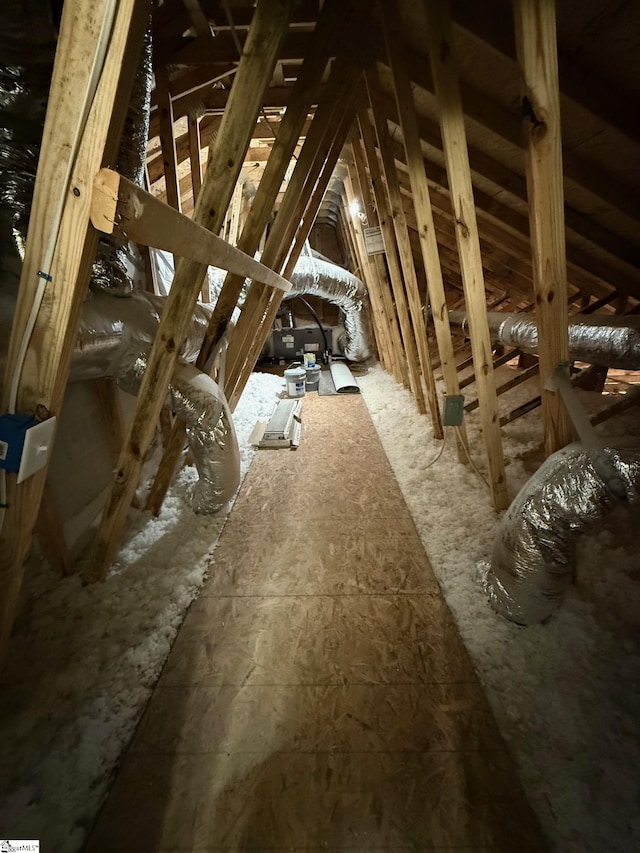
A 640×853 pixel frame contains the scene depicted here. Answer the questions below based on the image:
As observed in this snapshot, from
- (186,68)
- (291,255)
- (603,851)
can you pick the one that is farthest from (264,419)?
(603,851)

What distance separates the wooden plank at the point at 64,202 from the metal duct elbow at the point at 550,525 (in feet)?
4.16

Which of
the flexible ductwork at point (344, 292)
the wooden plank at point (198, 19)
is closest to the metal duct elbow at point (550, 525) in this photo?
the wooden plank at point (198, 19)

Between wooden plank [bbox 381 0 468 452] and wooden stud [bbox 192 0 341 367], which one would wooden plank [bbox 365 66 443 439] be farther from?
wooden stud [bbox 192 0 341 367]

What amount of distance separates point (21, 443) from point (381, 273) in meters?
3.36

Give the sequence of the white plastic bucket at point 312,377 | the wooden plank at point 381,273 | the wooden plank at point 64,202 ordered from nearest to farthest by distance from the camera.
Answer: the wooden plank at point 64,202, the wooden plank at point 381,273, the white plastic bucket at point 312,377

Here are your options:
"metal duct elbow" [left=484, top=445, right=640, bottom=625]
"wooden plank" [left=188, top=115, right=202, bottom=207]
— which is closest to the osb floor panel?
"metal duct elbow" [left=484, top=445, right=640, bottom=625]

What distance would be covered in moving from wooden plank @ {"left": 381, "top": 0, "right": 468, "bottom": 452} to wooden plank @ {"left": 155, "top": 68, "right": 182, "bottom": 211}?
3.67ft

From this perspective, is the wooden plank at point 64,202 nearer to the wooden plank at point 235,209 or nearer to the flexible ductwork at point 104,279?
→ the flexible ductwork at point 104,279

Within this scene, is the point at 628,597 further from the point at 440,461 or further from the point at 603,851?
the point at 440,461

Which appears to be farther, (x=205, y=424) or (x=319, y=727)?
(x=205, y=424)

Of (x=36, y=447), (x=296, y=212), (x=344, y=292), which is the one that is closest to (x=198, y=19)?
(x=296, y=212)

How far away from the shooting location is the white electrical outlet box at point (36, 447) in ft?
2.07

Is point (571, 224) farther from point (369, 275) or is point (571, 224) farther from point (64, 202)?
point (64, 202)

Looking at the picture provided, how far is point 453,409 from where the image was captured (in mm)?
1793
